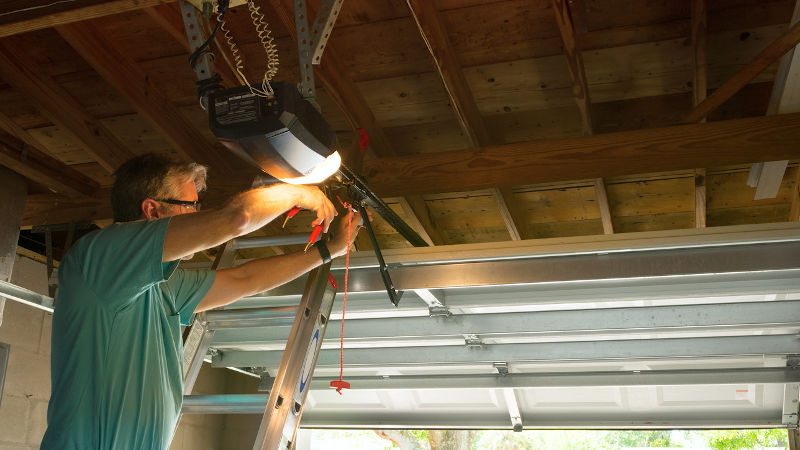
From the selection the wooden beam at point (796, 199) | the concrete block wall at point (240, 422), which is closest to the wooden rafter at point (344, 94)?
the wooden beam at point (796, 199)

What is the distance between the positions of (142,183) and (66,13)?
70cm

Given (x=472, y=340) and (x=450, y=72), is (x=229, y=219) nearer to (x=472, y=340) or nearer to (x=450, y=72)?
(x=450, y=72)

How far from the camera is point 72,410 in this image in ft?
5.25

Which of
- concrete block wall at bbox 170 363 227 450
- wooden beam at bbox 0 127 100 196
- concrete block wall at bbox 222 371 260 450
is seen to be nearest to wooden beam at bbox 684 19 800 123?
wooden beam at bbox 0 127 100 196

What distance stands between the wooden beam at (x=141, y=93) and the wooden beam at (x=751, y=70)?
2.23 m

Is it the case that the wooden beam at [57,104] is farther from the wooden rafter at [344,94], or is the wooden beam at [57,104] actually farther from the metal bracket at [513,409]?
the metal bracket at [513,409]

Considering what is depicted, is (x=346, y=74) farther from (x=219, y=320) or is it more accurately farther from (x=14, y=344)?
(x=14, y=344)

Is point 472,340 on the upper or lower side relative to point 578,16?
lower

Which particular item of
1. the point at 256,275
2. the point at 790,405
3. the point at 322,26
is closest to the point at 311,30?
the point at 322,26

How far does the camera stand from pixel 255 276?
2.23m

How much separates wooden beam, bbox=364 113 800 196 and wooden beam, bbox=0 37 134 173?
51.4 inches

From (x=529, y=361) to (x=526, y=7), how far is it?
1.66 metres

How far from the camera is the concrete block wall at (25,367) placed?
3.97 meters

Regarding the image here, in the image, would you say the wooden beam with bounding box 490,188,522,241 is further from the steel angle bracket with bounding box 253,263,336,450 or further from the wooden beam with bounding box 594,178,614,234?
the steel angle bracket with bounding box 253,263,336,450
